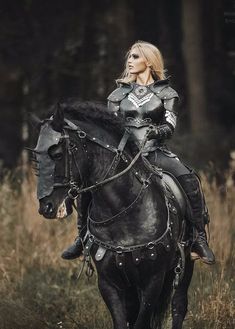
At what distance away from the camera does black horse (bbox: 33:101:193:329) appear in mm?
8031

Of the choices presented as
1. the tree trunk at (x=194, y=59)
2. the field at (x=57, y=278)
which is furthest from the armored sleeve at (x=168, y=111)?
the tree trunk at (x=194, y=59)

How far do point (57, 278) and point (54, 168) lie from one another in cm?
449

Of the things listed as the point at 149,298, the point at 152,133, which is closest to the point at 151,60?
the point at 152,133

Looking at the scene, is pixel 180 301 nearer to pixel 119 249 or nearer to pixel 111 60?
pixel 119 249

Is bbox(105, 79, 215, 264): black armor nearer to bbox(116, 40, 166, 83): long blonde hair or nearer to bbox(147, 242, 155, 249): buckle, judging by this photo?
bbox(116, 40, 166, 83): long blonde hair

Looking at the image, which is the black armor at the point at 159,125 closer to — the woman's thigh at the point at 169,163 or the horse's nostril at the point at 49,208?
the woman's thigh at the point at 169,163

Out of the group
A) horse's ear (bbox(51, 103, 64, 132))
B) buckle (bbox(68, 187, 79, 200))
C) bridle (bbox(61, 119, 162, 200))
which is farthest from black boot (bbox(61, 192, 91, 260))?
horse's ear (bbox(51, 103, 64, 132))

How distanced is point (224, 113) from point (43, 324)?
14405mm

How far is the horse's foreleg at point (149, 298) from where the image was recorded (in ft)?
27.5

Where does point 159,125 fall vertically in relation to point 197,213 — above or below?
above

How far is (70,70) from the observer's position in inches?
955

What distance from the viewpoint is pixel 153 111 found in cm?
879

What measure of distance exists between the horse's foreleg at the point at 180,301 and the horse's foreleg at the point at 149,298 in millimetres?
992

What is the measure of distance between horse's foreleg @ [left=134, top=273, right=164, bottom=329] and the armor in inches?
44.7
